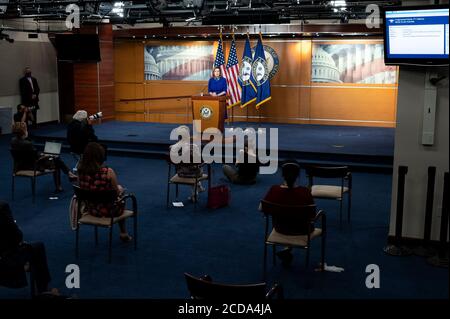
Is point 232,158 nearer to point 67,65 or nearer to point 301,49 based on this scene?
point 301,49

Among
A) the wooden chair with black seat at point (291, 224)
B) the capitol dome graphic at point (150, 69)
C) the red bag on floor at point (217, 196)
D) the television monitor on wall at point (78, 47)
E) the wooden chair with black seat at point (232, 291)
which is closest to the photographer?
the wooden chair with black seat at point (232, 291)

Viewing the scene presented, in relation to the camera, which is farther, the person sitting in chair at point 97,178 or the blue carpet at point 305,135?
the blue carpet at point 305,135

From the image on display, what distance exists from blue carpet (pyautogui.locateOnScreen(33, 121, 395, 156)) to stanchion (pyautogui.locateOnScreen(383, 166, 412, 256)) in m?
4.60

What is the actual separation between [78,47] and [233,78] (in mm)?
4020

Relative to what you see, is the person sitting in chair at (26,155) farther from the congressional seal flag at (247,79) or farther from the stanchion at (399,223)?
the congressional seal flag at (247,79)

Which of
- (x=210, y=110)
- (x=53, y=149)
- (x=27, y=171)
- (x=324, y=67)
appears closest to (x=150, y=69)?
(x=324, y=67)

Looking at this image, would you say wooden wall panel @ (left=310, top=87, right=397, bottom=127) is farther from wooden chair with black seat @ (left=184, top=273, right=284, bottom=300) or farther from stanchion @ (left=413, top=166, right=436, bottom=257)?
wooden chair with black seat @ (left=184, top=273, right=284, bottom=300)

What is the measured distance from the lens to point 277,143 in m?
11.7

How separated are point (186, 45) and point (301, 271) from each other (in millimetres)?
11305

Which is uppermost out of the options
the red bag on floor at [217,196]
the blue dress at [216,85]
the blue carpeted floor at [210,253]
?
the blue dress at [216,85]

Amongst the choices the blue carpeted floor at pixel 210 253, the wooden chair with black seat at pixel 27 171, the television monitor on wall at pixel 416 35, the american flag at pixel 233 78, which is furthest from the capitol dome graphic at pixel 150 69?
the television monitor on wall at pixel 416 35

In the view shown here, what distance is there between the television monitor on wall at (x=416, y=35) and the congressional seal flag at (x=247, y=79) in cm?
816

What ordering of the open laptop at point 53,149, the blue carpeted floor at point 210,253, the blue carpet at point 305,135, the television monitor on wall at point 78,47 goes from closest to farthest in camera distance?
the blue carpeted floor at point 210,253 → the open laptop at point 53,149 → the blue carpet at point 305,135 → the television monitor on wall at point 78,47

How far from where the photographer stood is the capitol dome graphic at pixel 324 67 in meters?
14.6
